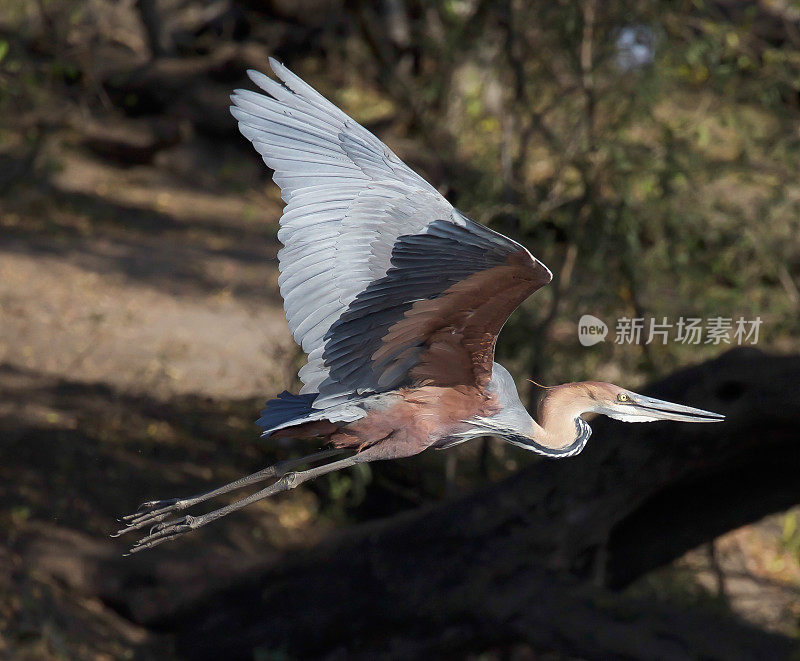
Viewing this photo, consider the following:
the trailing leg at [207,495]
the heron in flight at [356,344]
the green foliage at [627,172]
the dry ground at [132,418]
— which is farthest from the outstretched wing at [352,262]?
the dry ground at [132,418]

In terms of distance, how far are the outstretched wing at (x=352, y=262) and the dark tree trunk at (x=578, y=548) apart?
215 cm

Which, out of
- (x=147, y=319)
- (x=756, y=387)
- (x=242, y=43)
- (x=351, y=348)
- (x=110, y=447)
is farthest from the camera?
(x=242, y=43)

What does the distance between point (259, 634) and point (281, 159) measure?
358cm

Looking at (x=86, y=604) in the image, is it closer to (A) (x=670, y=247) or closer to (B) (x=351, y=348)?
(B) (x=351, y=348)

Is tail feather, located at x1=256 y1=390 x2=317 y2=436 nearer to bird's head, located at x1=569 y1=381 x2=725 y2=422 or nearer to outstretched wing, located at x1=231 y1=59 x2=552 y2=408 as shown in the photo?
outstretched wing, located at x1=231 y1=59 x2=552 y2=408

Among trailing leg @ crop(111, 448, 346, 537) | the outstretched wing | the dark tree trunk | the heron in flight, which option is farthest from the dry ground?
the outstretched wing

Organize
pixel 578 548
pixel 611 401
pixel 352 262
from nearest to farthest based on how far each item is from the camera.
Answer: pixel 352 262
pixel 611 401
pixel 578 548

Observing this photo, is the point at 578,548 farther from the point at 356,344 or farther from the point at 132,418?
the point at 132,418

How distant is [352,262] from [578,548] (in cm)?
260

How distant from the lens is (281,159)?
308 cm

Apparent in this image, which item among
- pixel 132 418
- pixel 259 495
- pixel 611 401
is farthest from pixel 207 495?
pixel 132 418

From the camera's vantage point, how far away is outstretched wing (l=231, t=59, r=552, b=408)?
9.06 feet

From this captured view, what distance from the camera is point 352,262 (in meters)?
3.05

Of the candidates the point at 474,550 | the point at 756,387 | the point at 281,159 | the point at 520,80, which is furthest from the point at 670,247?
the point at 281,159
